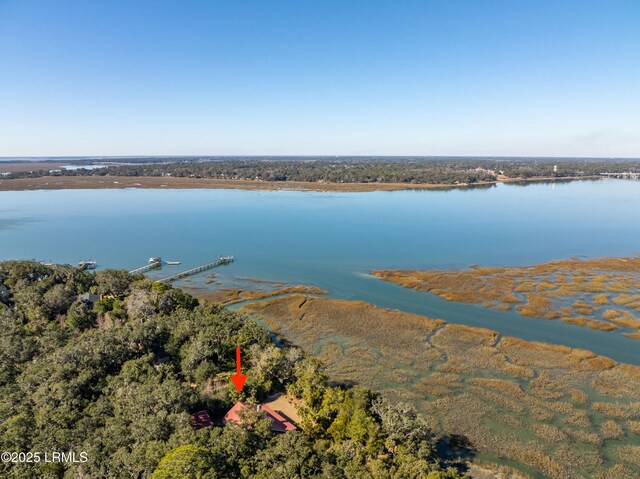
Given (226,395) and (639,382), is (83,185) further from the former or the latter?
(639,382)

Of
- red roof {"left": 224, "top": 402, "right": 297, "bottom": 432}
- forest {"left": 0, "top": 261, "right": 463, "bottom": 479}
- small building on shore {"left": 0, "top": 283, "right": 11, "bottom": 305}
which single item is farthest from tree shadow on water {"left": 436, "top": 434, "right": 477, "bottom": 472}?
small building on shore {"left": 0, "top": 283, "right": 11, "bottom": 305}

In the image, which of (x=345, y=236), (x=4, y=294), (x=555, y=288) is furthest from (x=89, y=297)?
(x=555, y=288)

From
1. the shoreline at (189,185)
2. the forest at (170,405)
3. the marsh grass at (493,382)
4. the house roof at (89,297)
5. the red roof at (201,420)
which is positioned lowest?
the marsh grass at (493,382)

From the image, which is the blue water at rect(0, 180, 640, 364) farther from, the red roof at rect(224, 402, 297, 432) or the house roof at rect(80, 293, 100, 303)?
the red roof at rect(224, 402, 297, 432)

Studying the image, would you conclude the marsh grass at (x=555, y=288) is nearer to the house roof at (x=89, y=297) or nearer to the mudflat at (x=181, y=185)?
the house roof at (x=89, y=297)

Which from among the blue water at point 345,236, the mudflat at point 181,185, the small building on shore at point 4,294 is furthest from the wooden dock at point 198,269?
the mudflat at point 181,185
